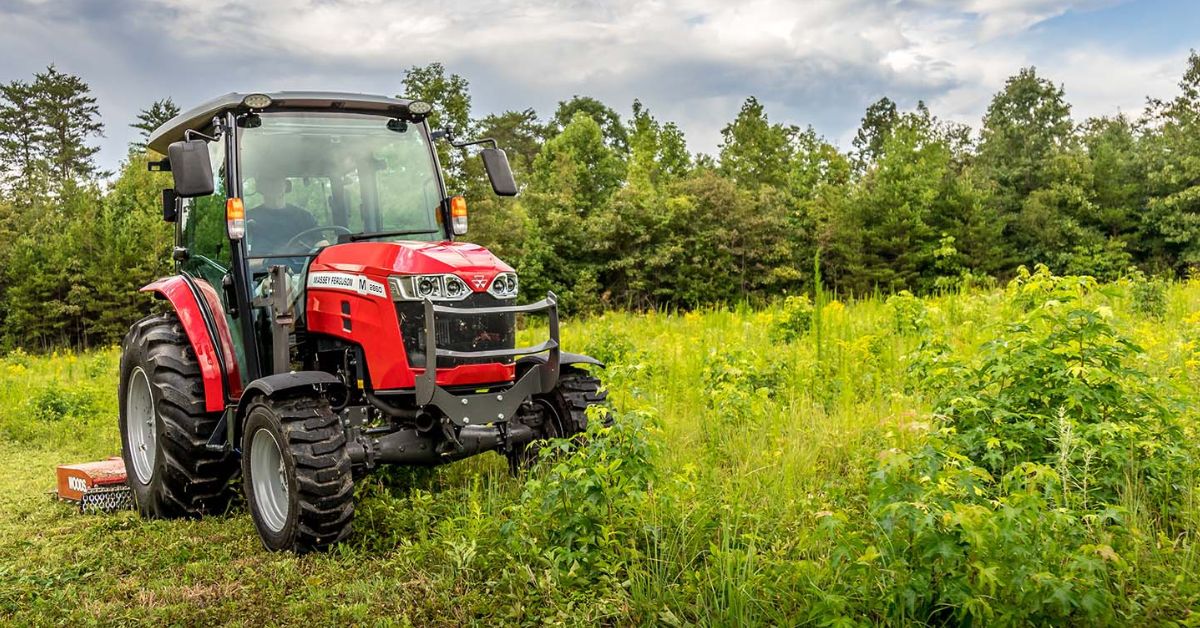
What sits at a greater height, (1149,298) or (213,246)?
(213,246)

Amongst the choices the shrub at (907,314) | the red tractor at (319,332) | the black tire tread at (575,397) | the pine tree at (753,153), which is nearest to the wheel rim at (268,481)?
the red tractor at (319,332)

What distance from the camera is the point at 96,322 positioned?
118ft

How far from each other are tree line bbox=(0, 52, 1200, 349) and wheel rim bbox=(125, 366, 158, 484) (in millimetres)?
23769

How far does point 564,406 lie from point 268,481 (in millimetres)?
1692

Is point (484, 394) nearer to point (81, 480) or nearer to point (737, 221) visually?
point (81, 480)

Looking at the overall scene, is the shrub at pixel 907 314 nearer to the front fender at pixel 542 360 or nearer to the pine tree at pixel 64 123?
the front fender at pixel 542 360

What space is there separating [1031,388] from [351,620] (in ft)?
10.8

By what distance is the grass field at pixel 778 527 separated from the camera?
318 centimetres

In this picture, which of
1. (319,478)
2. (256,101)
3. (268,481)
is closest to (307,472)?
(319,478)

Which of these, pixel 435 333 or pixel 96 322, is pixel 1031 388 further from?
pixel 96 322

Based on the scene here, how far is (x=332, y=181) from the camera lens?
5.62 m

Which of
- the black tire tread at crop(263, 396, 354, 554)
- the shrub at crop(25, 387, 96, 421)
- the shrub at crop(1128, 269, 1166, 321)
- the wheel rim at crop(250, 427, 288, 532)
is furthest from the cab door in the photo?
the shrub at crop(1128, 269, 1166, 321)

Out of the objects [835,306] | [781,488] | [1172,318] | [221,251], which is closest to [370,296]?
[221,251]

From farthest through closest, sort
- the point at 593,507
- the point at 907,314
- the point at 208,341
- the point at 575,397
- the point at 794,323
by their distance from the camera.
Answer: the point at 794,323 < the point at 907,314 < the point at 208,341 < the point at 575,397 < the point at 593,507
